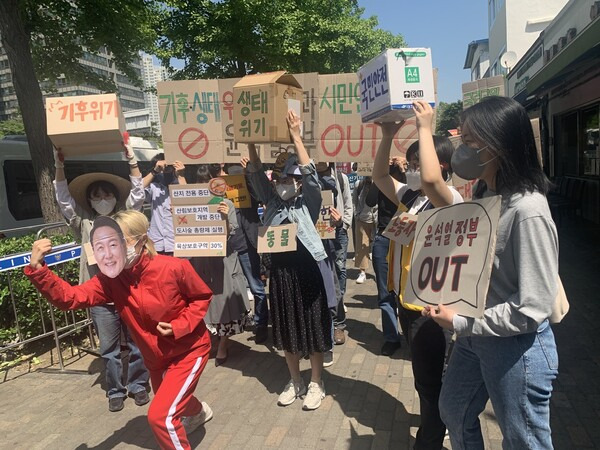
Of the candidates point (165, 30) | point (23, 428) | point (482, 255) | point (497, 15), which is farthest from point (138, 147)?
point (497, 15)

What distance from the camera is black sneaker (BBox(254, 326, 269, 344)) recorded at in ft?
16.9

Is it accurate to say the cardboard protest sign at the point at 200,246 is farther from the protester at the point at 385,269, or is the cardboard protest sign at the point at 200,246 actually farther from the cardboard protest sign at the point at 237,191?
the protester at the point at 385,269

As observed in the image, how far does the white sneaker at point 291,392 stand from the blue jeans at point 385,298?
1.15m

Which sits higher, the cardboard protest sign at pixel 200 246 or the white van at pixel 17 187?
the white van at pixel 17 187

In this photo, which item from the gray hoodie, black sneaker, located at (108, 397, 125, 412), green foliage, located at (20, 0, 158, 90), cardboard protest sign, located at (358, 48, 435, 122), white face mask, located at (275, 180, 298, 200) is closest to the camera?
the gray hoodie

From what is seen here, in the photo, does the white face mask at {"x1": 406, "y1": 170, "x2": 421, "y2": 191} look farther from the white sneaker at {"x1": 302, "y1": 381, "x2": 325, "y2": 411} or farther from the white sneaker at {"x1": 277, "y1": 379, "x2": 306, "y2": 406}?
the white sneaker at {"x1": 277, "y1": 379, "x2": 306, "y2": 406}

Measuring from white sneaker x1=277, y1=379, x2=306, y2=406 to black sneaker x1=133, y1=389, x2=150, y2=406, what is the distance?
1156 mm

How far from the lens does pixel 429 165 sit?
6.91ft

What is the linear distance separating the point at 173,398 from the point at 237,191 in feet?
6.95

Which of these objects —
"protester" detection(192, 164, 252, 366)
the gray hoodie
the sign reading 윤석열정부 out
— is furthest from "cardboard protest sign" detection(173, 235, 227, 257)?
the gray hoodie

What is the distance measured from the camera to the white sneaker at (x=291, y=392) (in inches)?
146

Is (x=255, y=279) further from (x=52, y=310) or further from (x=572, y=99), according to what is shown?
(x=572, y=99)

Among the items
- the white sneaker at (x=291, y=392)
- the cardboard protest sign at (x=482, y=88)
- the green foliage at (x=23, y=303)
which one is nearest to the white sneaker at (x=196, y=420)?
the white sneaker at (x=291, y=392)

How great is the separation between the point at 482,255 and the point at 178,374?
191cm
